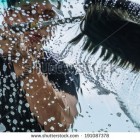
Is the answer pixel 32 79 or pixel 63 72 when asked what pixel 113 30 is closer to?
pixel 63 72

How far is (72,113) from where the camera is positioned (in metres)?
2.73

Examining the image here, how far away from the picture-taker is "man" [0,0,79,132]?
271 centimetres

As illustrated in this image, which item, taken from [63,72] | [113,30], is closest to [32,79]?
[63,72]

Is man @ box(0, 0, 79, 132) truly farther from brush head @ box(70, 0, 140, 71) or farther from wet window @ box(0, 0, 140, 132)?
brush head @ box(70, 0, 140, 71)

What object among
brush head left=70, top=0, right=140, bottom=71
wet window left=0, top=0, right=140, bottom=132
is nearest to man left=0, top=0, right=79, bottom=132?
wet window left=0, top=0, right=140, bottom=132

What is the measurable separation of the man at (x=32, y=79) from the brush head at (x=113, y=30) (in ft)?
0.83

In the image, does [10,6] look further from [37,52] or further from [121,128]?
[121,128]

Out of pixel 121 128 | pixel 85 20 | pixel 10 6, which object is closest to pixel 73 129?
pixel 121 128

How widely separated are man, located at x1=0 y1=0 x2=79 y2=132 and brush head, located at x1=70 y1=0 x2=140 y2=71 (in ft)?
0.83

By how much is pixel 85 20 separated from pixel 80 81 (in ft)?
1.45

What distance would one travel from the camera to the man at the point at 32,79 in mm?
2715

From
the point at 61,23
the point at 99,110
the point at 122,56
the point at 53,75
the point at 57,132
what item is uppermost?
the point at 61,23

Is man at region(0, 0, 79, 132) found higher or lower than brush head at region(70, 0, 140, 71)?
lower

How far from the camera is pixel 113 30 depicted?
2.65m
